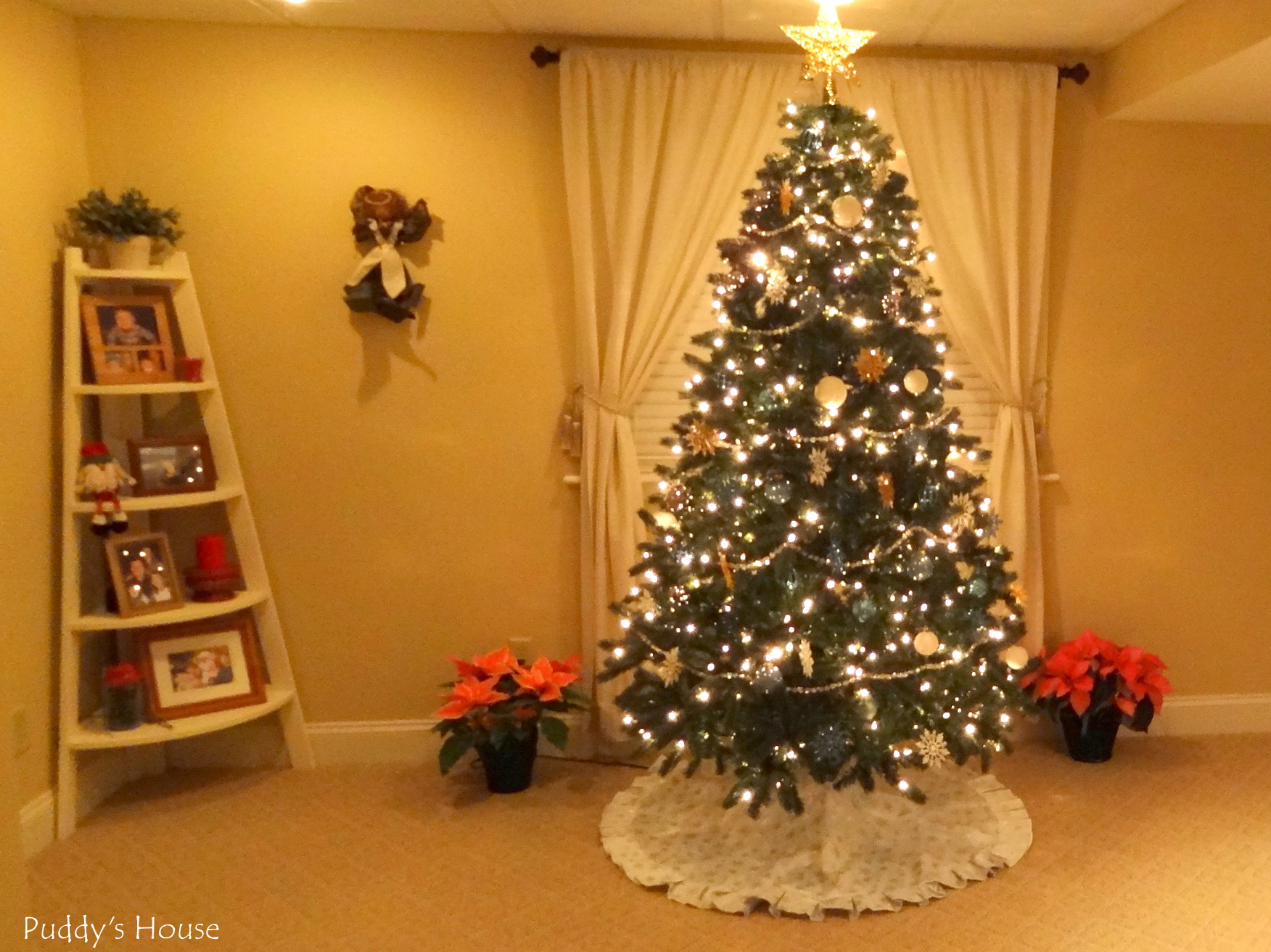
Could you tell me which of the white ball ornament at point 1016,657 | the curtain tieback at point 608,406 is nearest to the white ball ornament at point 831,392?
the white ball ornament at point 1016,657

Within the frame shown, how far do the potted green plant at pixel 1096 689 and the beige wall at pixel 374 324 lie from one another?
1668 millimetres

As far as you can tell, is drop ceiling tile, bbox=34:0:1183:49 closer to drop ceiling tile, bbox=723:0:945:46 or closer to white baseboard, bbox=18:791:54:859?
drop ceiling tile, bbox=723:0:945:46

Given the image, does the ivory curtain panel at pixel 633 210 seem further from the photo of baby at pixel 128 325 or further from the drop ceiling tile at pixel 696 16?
the photo of baby at pixel 128 325

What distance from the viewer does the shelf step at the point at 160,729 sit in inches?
120

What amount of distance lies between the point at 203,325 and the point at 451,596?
1.23 m

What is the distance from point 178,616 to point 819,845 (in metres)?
2.06

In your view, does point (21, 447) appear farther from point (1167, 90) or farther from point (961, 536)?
point (1167, 90)

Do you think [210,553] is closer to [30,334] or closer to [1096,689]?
[30,334]

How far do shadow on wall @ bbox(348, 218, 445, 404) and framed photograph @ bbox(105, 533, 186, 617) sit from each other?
2.66ft

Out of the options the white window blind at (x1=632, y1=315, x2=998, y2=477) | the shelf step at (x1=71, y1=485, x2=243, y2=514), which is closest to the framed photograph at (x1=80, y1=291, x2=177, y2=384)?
the shelf step at (x1=71, y1=485, x2=243, y2=514)

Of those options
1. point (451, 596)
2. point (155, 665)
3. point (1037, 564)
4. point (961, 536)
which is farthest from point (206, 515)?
point (1037, 564)

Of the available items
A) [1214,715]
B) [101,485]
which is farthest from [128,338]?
[1214,715]

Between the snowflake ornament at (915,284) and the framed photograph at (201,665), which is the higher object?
the snowflake ornament at (915,284)

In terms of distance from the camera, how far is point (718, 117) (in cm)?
333
